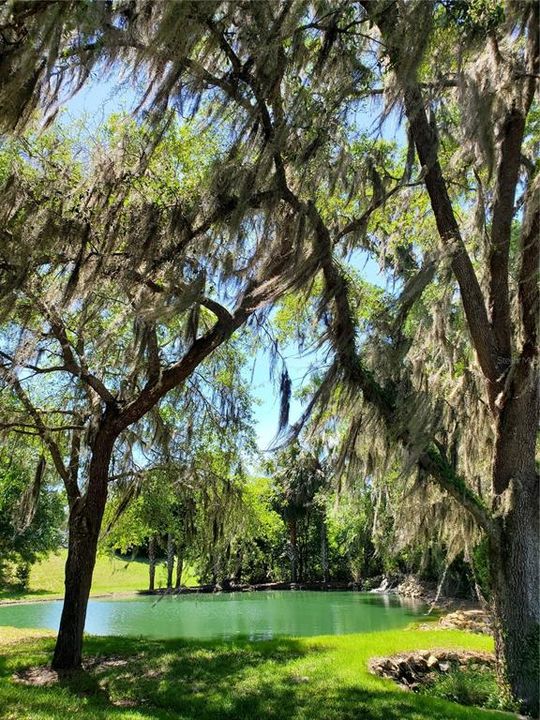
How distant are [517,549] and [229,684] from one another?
3580 millimetres

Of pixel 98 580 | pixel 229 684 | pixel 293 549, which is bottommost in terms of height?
pixel 98 580

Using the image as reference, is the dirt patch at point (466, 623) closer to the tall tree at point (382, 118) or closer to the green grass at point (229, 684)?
the green grass at point (229, 684)

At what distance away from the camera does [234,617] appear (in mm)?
17203

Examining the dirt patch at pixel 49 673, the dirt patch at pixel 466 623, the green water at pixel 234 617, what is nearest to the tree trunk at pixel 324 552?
the green water at pixel 234 617

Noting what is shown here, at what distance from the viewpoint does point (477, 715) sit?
5438 millimetres

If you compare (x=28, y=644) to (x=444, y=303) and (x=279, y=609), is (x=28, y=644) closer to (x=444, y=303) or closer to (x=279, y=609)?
(x=444, y=303)

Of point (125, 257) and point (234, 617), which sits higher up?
point (125, 257)

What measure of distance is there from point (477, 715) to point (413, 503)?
7.55ft

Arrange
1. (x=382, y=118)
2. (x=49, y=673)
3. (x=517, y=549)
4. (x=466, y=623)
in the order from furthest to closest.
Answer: (x=466, y=623) → (x=49, y=673) → (x=517, y=549) → (x=382, y=118)

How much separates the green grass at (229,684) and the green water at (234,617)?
295 centimetres

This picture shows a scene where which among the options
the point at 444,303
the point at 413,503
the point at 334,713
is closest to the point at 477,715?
the point at 334,713

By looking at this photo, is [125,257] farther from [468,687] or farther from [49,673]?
[468,687]

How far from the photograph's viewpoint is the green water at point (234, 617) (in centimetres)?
1394

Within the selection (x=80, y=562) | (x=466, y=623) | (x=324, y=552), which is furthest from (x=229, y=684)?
(x=324, y=552)
